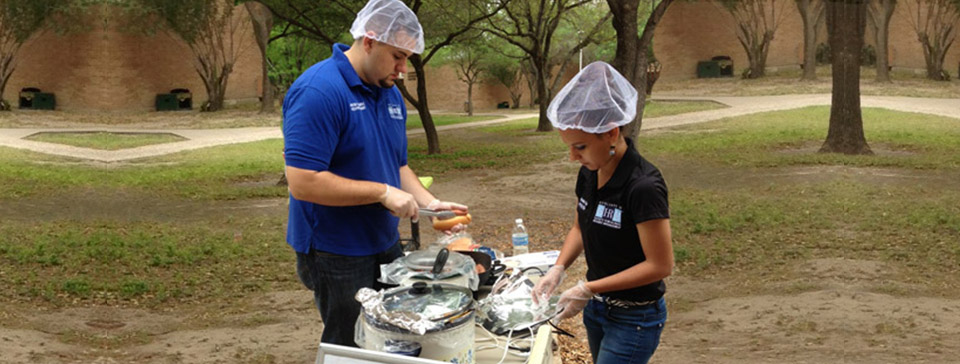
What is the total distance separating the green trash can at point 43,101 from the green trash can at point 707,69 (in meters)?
23.8

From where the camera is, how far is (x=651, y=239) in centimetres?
269

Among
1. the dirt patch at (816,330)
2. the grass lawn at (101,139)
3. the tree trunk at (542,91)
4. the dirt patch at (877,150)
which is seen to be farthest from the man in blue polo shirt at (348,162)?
the tree trunk at (542,91)

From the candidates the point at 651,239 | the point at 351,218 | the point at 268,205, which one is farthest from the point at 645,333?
the point at 268,205

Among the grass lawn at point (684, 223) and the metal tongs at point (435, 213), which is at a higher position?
the metal tongs at point (435, 213)

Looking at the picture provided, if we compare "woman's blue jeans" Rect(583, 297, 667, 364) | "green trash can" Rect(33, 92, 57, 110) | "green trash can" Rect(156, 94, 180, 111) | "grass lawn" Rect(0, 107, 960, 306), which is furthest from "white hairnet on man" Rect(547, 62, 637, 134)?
"green trash can" Rect(156, 94, 180, 111)

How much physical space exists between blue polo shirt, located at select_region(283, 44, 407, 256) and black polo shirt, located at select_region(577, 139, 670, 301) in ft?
2.80

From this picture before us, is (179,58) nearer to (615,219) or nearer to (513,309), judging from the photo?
(513,309)

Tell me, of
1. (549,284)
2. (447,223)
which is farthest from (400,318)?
(447,223)

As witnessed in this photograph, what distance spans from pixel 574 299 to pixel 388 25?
132cm

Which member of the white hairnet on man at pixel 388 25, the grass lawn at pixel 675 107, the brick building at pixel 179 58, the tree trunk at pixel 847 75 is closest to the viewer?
the white hairnet on man at pixel 388 25

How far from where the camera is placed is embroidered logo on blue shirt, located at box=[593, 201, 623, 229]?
281 cm

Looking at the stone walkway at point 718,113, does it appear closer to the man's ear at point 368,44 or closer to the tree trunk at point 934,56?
the tree trunk at point 934,56

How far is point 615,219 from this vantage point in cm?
282

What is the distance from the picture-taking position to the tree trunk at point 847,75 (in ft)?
48.8
